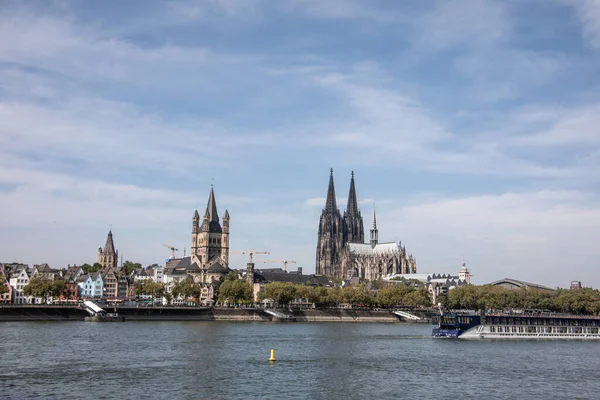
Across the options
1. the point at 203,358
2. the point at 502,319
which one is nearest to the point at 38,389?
the point at 203,358

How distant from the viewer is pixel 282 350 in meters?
75.2

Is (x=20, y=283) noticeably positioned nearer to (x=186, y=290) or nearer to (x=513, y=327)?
(x=186, y=290)

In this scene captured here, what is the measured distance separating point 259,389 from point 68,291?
138343 mm

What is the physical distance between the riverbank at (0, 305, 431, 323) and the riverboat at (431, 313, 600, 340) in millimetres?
46664

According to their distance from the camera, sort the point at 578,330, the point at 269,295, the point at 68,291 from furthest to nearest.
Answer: the point at 68,291 → the point at 269,295 → the point at 578,330

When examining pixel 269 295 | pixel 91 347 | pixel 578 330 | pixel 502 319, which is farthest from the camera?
pixel 269 295

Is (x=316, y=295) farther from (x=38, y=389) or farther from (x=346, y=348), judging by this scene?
(x=38, y=389)

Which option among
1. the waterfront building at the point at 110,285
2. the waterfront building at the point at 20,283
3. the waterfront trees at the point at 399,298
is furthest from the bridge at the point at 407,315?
the waterfront building at the point at 20,283

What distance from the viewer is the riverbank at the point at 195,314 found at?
125812 millimetres

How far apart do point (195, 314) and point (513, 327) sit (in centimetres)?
6331

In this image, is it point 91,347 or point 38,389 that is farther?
point 91,347

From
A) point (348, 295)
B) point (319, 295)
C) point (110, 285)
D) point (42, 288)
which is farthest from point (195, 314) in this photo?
point (110, 285)

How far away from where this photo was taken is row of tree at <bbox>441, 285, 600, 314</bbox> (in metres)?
178

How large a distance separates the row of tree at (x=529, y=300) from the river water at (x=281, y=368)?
89.0 metres
